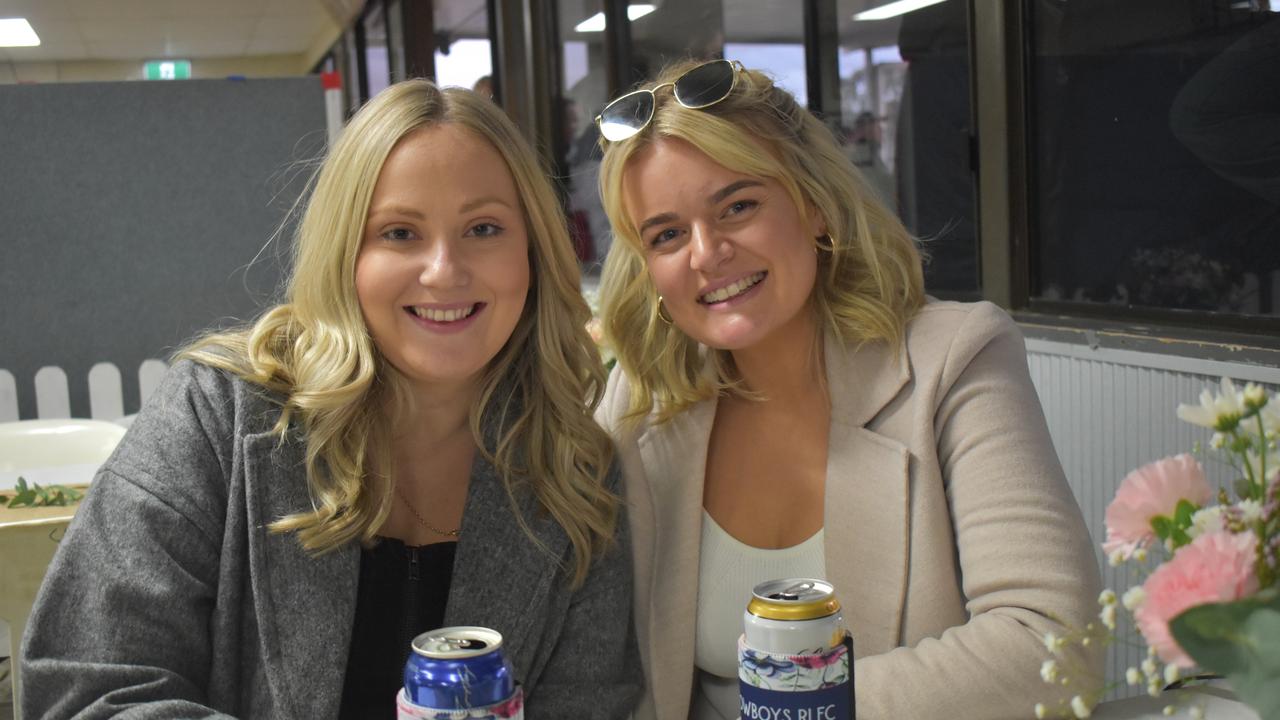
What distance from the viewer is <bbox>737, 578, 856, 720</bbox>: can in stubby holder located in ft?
2.68

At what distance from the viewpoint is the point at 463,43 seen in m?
7.25

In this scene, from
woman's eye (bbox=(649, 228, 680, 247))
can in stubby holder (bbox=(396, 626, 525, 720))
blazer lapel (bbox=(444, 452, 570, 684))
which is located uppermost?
woman's eye (bbox=(649, 228, 680, 247))

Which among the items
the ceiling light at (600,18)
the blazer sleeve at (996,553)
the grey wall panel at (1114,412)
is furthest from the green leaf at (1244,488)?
the ceiling light at (600,18)

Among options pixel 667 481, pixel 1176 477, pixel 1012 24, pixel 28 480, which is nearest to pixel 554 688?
pixel 667 481

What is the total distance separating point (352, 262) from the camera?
1380 millimetres

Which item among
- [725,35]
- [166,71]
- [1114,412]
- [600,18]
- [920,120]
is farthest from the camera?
[600,18]

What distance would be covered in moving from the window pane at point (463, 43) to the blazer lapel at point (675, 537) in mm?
5015

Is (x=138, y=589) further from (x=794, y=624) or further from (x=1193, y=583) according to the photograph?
(x=1193, y=583)

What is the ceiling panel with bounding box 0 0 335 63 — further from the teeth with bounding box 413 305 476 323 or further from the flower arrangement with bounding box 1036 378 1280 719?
the flower arrangement with bounding box 1036 378 1280 719

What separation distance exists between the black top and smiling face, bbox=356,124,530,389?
0.71 feet

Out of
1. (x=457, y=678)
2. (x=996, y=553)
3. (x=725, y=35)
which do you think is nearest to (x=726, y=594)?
(x=996, y=553)

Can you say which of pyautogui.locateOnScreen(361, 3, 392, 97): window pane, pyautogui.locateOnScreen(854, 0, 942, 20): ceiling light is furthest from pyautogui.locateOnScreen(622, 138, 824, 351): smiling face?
pyautogui.locateOnScreen(361, 3, 392, 97): window pane

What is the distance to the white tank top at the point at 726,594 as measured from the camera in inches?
57.7

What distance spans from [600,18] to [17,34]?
9570 mm
